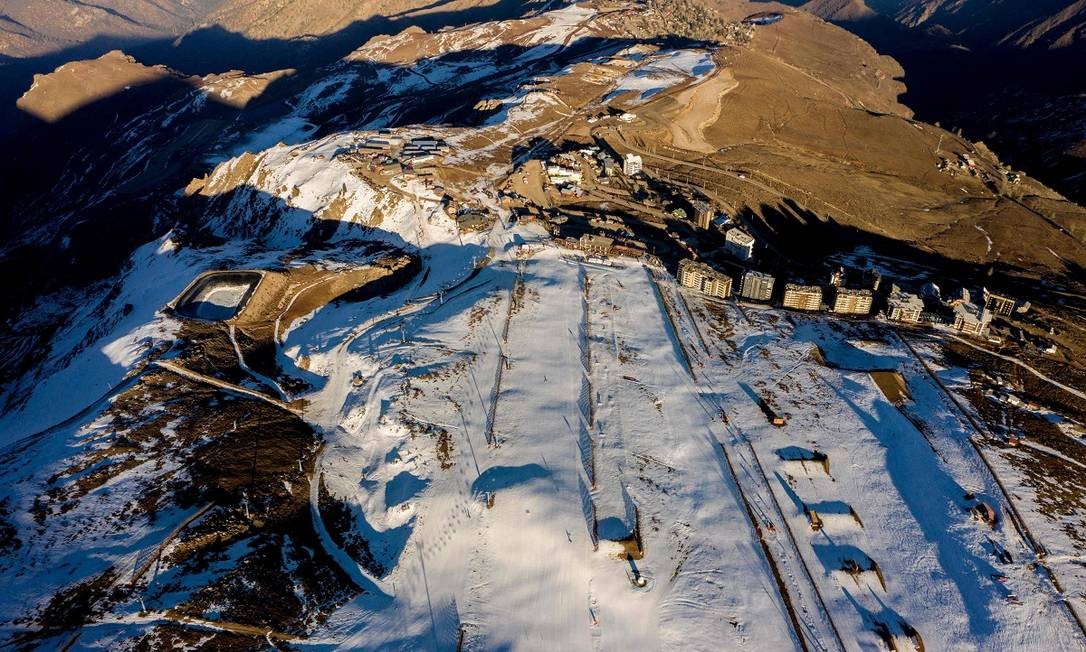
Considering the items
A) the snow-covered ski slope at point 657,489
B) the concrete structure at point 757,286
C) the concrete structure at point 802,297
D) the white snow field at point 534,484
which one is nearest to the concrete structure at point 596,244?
the white snow field at point 534,484

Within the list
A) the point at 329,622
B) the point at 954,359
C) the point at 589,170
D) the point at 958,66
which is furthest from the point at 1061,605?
the point at 958,66

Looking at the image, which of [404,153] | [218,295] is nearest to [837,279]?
[404,153]

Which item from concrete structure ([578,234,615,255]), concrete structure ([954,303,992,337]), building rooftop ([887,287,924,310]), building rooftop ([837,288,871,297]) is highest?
concrete structure ([578,234,615,255])

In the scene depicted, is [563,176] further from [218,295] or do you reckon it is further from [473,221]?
[218,295]

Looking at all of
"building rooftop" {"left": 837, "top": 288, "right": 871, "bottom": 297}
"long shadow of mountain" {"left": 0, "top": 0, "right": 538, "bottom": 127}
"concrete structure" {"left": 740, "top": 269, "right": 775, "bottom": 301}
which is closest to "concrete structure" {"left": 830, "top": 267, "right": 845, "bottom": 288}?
"building rooftop" {"left": 837, "top": 288, "right": 871, "bottom": 297}

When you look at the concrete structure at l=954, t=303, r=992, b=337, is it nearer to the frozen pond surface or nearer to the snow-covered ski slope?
the snow-covered ski slope

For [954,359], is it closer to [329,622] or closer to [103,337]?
[329,622]
